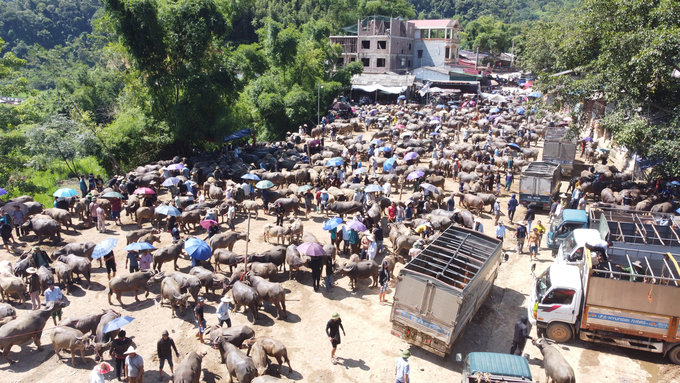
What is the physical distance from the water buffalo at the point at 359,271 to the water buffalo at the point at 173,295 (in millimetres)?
5121

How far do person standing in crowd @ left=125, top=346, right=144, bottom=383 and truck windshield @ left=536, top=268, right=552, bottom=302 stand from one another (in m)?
10.5

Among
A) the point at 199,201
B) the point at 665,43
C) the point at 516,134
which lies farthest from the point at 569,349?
the point at 516,134

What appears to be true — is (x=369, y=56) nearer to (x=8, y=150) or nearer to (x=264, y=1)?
(x=264, y=1)

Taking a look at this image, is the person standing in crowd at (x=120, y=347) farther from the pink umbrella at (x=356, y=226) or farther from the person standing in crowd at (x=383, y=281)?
the pink umbrella at (x=356, y=226)

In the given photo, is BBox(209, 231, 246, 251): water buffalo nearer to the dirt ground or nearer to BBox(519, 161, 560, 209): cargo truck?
the dirt ground

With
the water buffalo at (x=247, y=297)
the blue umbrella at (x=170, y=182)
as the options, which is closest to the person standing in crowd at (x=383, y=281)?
the water buffalo at (x=247, y=297)

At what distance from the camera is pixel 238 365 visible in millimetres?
9758

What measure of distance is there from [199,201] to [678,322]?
1875 centimetres

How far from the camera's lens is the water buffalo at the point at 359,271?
48.1 feet

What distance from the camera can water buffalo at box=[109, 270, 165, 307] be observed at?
13.4 meters

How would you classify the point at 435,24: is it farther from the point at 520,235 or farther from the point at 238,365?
the point at 238,365

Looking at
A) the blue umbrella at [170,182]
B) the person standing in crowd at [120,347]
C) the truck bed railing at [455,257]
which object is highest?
the truck bed railing at [455,257]

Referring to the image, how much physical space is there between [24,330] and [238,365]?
6.06 m

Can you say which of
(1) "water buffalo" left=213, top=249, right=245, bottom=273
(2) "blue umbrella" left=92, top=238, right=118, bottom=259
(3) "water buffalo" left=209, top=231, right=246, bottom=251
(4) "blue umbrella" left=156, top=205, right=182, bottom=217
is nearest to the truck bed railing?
(1) "water buffalo" left=213, top=249, right=245, bottom=273
